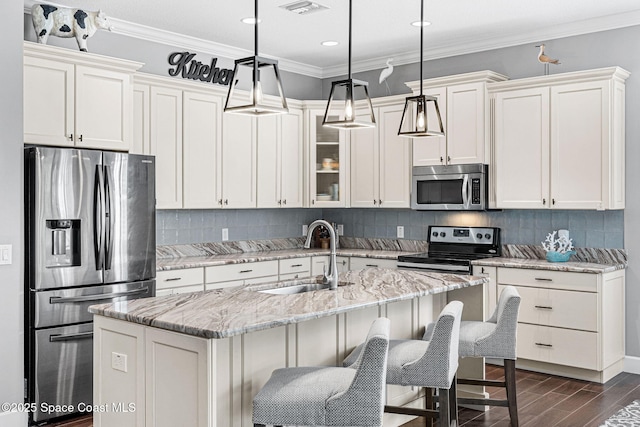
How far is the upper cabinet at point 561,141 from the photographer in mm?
4773

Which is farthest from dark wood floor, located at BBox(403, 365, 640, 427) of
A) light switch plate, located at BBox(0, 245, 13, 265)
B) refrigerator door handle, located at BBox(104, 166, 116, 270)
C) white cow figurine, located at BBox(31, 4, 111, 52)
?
white cow figurine, located at BBox(31, 4, 111, 52)

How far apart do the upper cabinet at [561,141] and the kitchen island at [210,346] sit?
6.90 ft

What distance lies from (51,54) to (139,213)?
120 centimetres

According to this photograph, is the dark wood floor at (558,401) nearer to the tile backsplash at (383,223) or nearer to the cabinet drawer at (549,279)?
the cabinet drawer at (549,279)

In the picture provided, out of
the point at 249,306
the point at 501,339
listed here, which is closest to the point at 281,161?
the point at 501,339

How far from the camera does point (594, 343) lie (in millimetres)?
4602

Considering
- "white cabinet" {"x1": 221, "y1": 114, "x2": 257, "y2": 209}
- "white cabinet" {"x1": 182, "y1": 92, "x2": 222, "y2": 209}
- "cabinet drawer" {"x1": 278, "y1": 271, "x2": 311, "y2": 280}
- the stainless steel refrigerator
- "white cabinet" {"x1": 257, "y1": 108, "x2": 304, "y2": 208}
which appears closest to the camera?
the stainless steel refrigerator

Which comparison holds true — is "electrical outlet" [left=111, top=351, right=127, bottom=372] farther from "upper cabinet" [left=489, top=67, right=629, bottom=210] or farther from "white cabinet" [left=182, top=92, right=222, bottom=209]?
"upper cabinet" [left=489, top=67, right=629, bottom=210]

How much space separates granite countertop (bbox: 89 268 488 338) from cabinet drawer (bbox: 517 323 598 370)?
1.52 metres

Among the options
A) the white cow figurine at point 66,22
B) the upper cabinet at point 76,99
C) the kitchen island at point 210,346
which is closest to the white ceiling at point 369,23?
the white cow figurine at point 66,22

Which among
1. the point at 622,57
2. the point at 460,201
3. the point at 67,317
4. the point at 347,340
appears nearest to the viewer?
the point at 347,340

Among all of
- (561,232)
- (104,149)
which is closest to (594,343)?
(561,232)

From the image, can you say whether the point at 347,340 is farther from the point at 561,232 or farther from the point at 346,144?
the point at 346,144

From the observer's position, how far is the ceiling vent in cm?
463
